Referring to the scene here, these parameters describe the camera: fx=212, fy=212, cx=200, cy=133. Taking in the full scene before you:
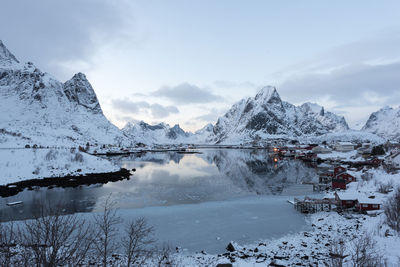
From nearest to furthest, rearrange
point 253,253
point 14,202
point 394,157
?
1. point 253,253
2. point 14,202
3. point 394,157

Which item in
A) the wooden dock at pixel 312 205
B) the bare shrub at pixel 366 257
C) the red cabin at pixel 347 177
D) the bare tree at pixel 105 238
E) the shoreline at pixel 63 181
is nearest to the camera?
the bare shrub at pixel 366 257

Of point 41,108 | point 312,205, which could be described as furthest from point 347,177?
point 41,108

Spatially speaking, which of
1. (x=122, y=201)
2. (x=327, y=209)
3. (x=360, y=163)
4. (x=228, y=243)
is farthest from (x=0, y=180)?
(x=360, y=163)

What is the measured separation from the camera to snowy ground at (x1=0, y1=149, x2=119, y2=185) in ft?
154

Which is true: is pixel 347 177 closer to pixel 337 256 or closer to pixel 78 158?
pixel 337 256

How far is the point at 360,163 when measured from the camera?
76.7 m

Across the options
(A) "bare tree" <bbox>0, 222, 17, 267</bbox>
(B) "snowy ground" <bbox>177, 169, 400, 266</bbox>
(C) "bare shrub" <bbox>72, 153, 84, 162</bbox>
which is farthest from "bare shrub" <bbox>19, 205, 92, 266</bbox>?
(C) "bare shrub" <bbox>72, 153, 84, 162</bbox>

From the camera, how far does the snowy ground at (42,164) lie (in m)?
46.9

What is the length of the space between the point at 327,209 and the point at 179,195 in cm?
2216

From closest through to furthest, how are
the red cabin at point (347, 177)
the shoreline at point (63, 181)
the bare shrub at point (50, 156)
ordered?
the shoreline at point (63, 181) < the red cabin at point (347, 177) < the bare shrub at point (50, 156)

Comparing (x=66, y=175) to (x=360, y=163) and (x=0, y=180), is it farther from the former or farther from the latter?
(x=360, y=163)

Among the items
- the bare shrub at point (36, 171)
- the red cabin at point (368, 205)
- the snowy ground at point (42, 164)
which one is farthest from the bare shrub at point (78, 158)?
the red cabin at point (368, 205)

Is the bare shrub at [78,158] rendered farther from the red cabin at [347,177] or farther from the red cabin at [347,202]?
the red cabin at [347,177]

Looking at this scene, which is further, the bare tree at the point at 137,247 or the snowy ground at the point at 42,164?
the snowy ground at the point at 42,164
